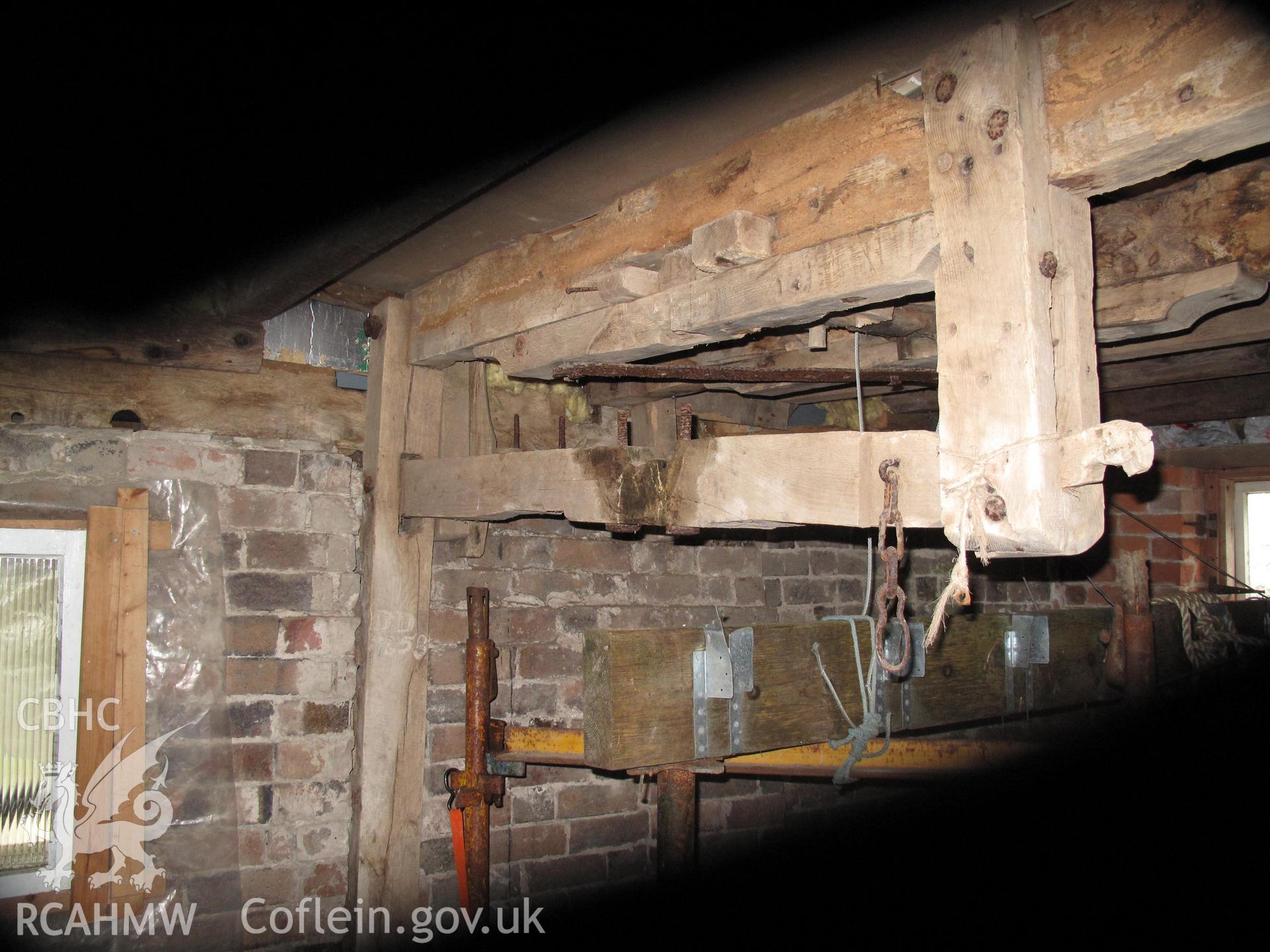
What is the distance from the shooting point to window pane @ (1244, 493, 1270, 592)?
3.99m

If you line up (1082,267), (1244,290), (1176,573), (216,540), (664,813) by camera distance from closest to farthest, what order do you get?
(1082,267) < (1244,290) < (664,813) < (216,540) < (1176,573)

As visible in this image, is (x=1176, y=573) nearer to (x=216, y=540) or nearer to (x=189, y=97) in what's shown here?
(x=216, y=540)

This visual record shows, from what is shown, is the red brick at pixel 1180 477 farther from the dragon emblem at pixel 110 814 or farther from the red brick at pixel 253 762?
the dragon emblem at pixel 110 814

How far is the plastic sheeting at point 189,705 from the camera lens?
7.05 feet

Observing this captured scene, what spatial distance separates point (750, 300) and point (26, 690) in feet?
6.56

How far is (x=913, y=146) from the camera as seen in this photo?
4.23ft

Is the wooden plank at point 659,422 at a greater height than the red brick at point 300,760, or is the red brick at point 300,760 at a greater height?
the wooden plank at point 659,422

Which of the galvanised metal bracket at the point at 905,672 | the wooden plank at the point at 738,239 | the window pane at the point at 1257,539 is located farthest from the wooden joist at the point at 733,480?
the window pane at the point at 1257,539

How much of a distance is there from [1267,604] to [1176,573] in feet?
4.31

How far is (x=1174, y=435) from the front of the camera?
375 cm

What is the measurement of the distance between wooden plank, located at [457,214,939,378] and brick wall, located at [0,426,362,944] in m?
0.81

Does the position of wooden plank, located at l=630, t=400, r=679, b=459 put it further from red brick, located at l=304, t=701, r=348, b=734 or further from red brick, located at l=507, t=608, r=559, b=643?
Result: red brick, located at l=304, t=701, r=348, b=734

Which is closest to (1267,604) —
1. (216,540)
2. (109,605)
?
(216,540)

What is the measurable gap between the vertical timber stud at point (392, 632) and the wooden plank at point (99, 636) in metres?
0.61
